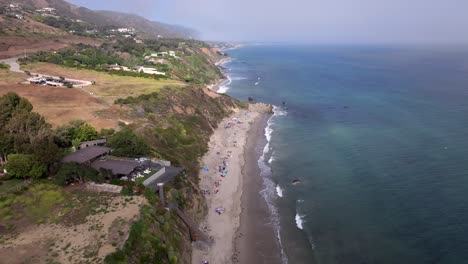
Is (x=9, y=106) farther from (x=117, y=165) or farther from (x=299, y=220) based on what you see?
(x=299, y=220)

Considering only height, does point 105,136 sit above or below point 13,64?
below

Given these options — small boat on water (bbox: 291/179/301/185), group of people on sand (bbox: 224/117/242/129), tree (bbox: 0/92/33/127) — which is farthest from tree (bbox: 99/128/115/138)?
group of people on sand (bbox: 224/117/242/129)

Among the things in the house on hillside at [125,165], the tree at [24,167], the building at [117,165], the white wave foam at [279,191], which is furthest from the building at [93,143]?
the white wave foam at [279,191]

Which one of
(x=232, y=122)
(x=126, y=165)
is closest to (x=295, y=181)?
(x=126, y=165)

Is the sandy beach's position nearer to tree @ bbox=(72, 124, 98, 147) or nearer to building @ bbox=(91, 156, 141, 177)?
building @ bbox=(91, 156, 141, 177)

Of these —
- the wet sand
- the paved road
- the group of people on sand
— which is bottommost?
the wet sand

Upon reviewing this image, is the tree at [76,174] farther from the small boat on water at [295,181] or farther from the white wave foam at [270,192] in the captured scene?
the small boat on water at [295,181]

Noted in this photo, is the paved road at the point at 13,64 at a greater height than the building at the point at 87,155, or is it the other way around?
the paved road at the point at 13,64
